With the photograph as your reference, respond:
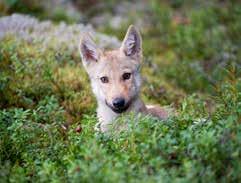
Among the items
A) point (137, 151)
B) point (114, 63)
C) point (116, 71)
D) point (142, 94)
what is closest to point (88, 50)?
point (114, 63)

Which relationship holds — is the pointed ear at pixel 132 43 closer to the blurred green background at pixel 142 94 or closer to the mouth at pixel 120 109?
the mouth at pixel 120 109

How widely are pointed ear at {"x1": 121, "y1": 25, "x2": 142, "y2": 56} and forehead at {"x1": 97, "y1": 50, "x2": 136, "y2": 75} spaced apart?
Answer: 101 millimetres

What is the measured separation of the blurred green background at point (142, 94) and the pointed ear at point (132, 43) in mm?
848

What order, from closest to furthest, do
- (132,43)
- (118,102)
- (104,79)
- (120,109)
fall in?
(118,102) → (120,109) → (104,79) → (132,43)

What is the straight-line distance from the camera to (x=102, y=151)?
4.64m

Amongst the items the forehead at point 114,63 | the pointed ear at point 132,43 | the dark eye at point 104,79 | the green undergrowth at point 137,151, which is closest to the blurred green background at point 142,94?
the green undergrowth at point 137,151

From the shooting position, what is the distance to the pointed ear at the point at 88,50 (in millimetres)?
7102

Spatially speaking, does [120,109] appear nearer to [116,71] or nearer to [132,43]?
[116,71]

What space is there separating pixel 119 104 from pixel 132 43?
37.3 inches

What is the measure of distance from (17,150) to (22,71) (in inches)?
92.4

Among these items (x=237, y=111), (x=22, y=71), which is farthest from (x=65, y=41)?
(x=237, y=111)

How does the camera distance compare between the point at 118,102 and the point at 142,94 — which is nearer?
the point at 118,102

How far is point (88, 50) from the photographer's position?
23.5ft

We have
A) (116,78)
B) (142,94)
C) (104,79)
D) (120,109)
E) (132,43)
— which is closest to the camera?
(120,109)
